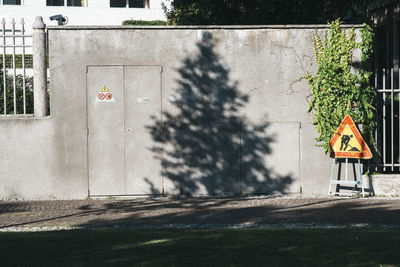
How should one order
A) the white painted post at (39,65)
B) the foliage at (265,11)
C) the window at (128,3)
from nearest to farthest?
the white painted post at (39,65) → the foliage at (265,11) → the window at (128,3)

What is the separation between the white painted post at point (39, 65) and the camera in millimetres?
11711

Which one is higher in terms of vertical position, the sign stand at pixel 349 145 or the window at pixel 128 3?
the window at pixel 128 3

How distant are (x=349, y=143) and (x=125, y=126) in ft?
14.7

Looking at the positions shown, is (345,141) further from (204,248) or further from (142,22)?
(142,22)

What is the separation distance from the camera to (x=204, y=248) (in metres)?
6.35

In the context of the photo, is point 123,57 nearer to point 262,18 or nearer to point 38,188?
point 38,188

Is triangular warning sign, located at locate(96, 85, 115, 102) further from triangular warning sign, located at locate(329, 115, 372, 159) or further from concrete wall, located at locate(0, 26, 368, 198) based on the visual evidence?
triangular warning sign, located at locate(329, 115, 372, 159)

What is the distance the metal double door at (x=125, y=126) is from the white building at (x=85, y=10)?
25.7 metres

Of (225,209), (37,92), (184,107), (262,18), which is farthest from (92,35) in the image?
(262,18)

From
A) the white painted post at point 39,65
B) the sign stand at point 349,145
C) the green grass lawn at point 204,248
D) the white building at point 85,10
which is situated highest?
the white building at point 85,10

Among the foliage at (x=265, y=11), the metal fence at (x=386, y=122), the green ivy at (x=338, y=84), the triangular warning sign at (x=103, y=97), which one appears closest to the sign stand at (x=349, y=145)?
the green ivy at (x=338, y=84)

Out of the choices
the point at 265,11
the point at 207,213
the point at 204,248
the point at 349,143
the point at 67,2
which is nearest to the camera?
the point at 204,248

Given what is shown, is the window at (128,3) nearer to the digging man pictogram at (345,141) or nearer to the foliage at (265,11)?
the foliage at (265,11)

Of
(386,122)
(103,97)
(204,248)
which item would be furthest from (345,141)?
(204,248)
